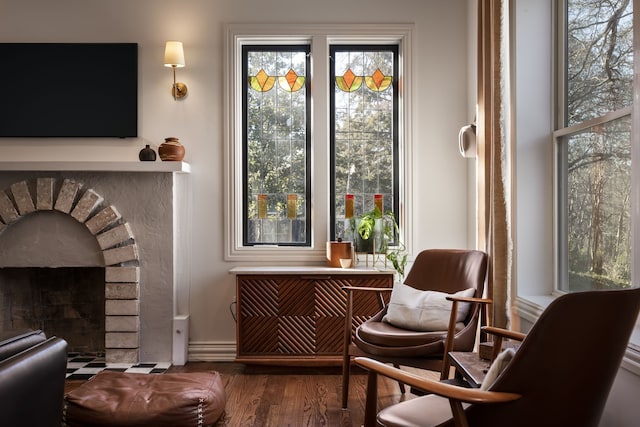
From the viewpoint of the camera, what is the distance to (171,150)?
14.1 ft

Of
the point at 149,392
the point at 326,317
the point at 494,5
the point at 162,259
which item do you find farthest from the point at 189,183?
the point at 494,5

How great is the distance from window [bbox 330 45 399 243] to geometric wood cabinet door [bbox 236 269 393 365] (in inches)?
30.4

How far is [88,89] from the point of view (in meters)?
4.49

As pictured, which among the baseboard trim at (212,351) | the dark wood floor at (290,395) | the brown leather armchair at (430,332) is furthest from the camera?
the baseboard trim at (212,351)

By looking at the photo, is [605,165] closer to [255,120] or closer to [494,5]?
[494,5]

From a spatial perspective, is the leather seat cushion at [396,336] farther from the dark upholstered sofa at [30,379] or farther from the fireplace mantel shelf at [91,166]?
the fireplace mantel shelf at [91,166]

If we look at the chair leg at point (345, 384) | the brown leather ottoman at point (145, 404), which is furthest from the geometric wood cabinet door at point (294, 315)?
the brown leather ottoman at point (145, 404)

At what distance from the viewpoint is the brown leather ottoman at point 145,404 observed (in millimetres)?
2844

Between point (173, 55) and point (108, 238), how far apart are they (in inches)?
55.0

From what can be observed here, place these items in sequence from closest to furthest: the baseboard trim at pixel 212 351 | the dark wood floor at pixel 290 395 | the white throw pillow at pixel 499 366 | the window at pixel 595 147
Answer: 1. the white throw pillow at pixel 499 366
2. the window at pixel 595 147
3. the dark wood floor at pixel 290 395
4. the baseboard trim at pixel 212 351

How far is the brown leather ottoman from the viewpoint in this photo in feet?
9.33

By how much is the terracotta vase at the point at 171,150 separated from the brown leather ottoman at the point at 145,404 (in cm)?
170

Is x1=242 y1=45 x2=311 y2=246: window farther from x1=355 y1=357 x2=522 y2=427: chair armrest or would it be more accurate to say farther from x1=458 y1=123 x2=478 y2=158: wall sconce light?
x1=355 y1=357 x2=522 y2=427: chair armrest

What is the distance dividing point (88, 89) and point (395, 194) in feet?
8.03
